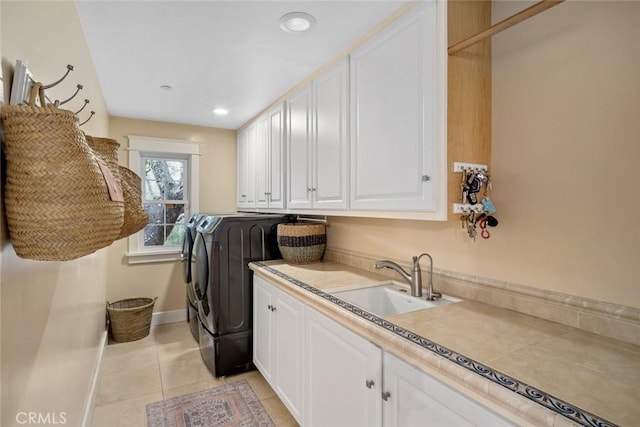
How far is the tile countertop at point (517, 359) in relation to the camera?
29.1 inches

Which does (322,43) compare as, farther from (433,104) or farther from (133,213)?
(133,213)

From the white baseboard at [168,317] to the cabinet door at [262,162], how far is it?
1.63 meters

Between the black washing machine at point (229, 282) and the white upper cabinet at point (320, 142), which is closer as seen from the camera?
the white upper cabinet at point (320, 142)

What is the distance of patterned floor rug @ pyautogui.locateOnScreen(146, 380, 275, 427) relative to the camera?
6.60 ft

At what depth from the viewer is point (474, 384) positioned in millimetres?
850

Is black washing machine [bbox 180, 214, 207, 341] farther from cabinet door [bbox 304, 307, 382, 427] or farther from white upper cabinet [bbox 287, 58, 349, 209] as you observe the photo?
cabinet door [bbox 304, 307, 382, 427]

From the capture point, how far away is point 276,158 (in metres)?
2.82

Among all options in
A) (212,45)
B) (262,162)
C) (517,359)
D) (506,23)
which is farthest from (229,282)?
(506,23)

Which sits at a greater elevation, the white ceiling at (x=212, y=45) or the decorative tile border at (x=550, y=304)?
the white ceiling at (x=212, y=45)

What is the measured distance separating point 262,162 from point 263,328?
5.10 feet

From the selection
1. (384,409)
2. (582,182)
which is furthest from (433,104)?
(384,409)

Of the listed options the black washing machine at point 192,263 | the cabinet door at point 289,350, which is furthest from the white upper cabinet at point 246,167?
the cabinet door at point 289,350

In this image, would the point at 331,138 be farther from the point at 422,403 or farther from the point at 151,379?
the point at 151,379

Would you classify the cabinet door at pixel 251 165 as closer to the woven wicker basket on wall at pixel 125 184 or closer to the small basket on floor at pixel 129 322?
the small basket on floor at pixel 129 322
